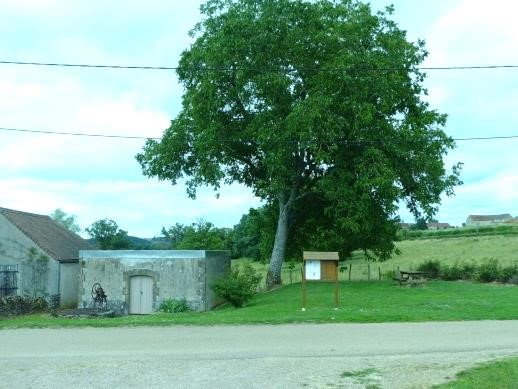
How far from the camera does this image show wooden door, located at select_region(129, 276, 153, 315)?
1188 inches

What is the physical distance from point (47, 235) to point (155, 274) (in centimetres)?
1122

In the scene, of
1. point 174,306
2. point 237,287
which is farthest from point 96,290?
point 237,287

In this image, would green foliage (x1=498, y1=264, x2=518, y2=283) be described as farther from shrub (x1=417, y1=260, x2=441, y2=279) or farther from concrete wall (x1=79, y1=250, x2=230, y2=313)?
concrete wall (x1=79, y1=250, x2=230, y2=313)

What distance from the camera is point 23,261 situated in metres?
34.8

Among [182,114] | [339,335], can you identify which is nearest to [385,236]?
[182,114]

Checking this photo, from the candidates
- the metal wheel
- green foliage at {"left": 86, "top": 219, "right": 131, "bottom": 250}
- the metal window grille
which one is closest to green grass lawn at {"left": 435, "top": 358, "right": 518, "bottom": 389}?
the metal wheel

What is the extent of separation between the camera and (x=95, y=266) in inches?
1230

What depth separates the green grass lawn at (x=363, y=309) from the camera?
16.1 m

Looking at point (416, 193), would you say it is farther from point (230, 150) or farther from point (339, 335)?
point (339, 335)

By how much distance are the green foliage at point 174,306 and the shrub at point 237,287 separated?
5103 millimetres

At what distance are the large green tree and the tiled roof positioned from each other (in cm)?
794

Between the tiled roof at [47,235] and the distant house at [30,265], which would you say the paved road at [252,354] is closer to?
the distant house at [30,265]

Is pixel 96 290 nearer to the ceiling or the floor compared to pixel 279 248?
nearer to the floor

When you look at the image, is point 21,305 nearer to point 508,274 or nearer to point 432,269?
point 432,269
